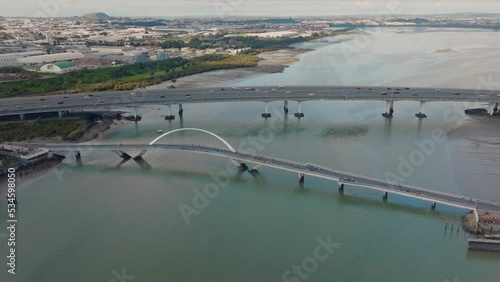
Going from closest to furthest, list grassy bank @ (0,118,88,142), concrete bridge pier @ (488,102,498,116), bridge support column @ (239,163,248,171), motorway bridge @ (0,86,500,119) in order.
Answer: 1. bridge support column @ (239,163,248,171)
2. grassy bank @ (0,118,88,142)
3. motorway bridge @ (0,86,500,119)
4. concrete bridge pier @ (488,102,498,116)

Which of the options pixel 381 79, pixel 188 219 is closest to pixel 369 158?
pixel 188 219

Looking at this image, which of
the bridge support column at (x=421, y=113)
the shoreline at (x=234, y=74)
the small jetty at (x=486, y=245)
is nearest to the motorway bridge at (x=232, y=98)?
the bridge support column at (x=421, y=113)

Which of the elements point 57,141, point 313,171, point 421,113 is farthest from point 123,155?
point 421,113

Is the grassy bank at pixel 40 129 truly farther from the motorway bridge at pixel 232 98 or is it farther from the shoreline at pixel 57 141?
the motorway bridge at pixel 232 98

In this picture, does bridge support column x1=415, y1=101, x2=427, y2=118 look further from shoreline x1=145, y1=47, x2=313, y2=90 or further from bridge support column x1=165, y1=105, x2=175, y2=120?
shoreline x1=145, y1=47, x2=313, y2=90

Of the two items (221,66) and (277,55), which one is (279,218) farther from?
(277,55)

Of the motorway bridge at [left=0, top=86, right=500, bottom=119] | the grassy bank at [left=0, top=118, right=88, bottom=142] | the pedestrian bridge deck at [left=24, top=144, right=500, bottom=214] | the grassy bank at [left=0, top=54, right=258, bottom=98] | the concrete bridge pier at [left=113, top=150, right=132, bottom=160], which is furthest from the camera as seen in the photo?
the grassy bank at [left=0, top=54, right=258, bottom=98]

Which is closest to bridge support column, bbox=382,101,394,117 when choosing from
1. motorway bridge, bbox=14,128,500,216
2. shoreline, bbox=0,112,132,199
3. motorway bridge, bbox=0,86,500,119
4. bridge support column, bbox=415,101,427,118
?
motorway bridge, bbox=0,86,500,119
